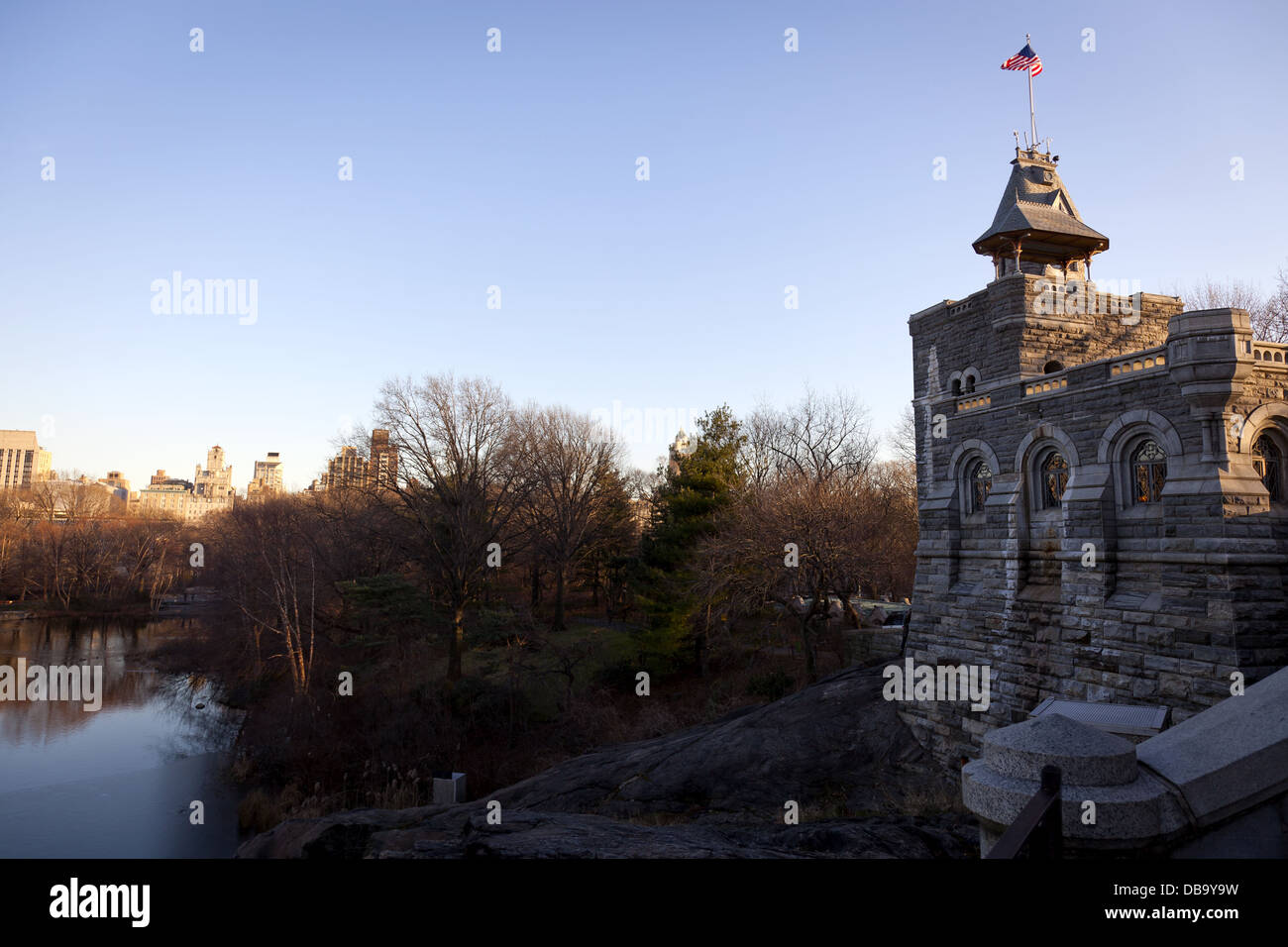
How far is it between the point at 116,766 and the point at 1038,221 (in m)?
32.6

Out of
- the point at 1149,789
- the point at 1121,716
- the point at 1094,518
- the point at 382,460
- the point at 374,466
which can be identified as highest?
the point at 382,460

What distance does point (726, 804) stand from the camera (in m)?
15.0

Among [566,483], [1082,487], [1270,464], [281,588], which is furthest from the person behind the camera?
[566,483]

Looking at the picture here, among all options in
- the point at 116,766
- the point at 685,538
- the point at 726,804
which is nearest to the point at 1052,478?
the point at 726,804

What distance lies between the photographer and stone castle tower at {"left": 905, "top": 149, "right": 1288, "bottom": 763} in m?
12.0

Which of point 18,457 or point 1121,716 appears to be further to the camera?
point 18,457

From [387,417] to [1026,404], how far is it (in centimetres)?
2488

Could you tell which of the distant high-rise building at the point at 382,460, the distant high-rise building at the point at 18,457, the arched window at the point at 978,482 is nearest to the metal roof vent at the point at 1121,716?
the arched window at the point at 978,482

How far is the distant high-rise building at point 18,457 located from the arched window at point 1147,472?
619 ft

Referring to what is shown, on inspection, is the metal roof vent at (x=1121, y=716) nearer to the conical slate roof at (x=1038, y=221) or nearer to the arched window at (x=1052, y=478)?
the arched window at (x=1052, y=478)

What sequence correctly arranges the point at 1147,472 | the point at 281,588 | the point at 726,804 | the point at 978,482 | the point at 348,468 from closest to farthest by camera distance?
1. the point at 1147,472
2. the point at 726,804
3. the point at 978,482
4. the point at 281,588
5. the point at 348,468

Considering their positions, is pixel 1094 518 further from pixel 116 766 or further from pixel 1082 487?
pixel 116 766
